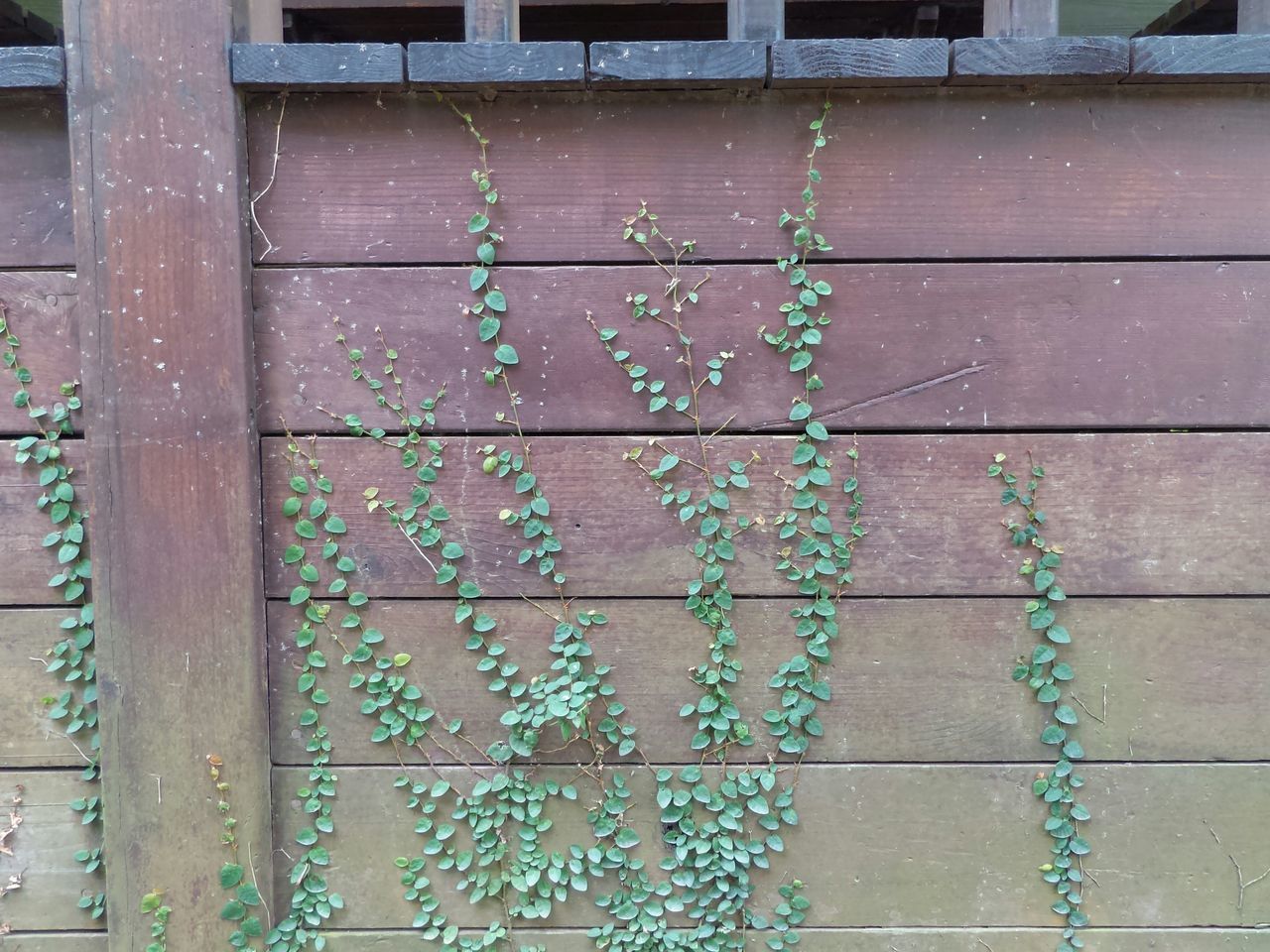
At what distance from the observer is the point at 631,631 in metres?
1.23

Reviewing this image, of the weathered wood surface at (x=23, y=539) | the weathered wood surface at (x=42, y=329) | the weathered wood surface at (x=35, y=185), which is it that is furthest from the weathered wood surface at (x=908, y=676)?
the weathered wood surface at (x=35, y=185)

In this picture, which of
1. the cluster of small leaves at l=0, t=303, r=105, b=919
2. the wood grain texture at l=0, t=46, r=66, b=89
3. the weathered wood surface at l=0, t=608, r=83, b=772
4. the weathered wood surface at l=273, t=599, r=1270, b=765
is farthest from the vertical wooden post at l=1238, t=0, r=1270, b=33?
the weathered wood surface at l=0, t=608, r=83, b=772

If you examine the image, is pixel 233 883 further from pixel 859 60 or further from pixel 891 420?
pixel 859 60

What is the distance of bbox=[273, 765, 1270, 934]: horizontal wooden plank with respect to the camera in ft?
4.02

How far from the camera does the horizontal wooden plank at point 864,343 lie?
47.1 inches

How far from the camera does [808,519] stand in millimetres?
1215

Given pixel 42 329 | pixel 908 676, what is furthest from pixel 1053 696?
pixel 42 329

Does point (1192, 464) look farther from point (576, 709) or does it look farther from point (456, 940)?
point (456, 940)

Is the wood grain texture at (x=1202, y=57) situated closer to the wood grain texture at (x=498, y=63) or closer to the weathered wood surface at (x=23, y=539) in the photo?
the wood grain texture at (x=498, y=63)

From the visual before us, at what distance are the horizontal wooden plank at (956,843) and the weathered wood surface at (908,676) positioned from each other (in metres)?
0.04

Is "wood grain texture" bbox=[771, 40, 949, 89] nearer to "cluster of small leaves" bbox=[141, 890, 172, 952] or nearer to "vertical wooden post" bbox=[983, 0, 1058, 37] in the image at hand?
"vertical wooden post" bbox=[983, 0, 1058, 37]

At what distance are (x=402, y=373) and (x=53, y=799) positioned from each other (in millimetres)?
909

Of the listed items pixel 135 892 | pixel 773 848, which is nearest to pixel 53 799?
pixel 135 892

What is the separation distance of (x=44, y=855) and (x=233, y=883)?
1.14ft
